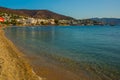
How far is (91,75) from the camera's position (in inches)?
523

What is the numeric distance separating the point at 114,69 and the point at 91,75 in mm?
2482

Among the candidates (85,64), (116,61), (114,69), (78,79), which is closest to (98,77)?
(78,79)

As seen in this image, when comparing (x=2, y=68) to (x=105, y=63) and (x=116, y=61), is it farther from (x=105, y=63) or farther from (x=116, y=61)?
(x=116, y=61)

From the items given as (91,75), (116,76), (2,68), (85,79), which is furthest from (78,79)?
(2,68)

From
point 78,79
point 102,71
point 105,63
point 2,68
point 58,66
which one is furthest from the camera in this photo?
point 105,63

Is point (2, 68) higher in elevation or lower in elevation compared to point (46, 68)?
higher

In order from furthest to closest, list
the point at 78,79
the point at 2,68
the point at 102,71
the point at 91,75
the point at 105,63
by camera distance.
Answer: the point at 105,63, the point at 102,71, the point at 91,75, the point at 78,79, the point at 2,68

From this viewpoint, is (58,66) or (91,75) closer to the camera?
(91,75)

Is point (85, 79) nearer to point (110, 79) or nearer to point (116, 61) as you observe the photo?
point (110, 79)

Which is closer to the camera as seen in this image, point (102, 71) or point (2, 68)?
point (2, 68)

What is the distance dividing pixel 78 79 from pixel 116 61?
21.2ft

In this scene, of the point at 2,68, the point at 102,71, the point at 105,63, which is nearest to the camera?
the point at 2,68

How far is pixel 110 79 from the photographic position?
12.4m

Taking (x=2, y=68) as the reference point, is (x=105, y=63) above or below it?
below
